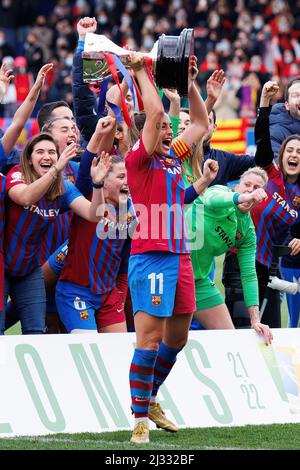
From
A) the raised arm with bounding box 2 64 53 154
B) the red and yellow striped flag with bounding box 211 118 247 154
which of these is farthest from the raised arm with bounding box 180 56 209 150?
the red and yellow striped flag with bounding box 211 118 247 154

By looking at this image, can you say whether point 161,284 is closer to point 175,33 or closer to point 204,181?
point 204,181

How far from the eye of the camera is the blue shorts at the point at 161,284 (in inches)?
241

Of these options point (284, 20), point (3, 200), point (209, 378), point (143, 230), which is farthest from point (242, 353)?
point (284, 20)

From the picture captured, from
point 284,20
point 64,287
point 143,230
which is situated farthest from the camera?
point 284,20

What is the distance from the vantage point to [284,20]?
27828 millimetres

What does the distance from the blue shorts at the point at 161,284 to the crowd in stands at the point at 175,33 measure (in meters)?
16.4

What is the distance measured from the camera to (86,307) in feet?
23.7

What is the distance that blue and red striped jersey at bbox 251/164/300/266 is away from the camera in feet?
27.7

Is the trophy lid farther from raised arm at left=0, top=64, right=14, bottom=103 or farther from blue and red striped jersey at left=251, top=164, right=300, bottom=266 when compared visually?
blue and red striped jersey at left=251, top=164, right=300, bottom=266

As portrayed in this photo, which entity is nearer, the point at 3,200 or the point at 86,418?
the point at 86,418

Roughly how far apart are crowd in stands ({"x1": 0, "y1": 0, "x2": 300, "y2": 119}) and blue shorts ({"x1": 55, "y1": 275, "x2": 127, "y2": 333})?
15.3 meters
